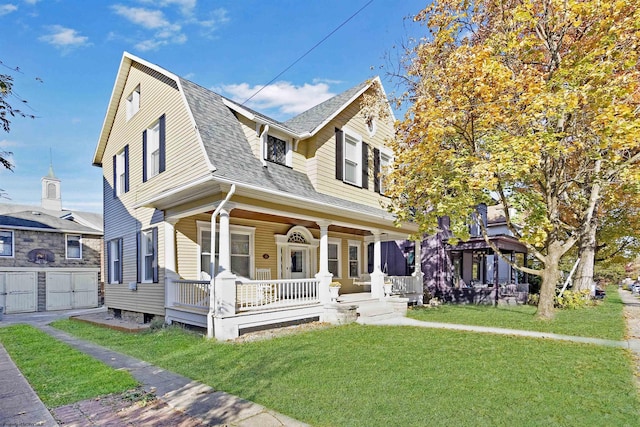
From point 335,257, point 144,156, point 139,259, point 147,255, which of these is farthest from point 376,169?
point 139,259

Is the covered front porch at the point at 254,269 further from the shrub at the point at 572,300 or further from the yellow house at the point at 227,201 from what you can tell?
the shrub at the point at 572,300

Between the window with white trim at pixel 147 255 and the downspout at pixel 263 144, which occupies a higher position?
the downspout at pixel 263 144

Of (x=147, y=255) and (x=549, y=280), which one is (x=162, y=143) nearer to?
(x=147, y=255)

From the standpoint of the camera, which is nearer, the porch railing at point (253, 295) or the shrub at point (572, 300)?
the porch railing at point (253, 295)

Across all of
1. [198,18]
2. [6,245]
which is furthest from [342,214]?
[6,245]

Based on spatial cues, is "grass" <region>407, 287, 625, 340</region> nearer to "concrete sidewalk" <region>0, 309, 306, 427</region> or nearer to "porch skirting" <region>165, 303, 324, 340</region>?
"porch skirting" <region>165, 303, 324, 340</region>

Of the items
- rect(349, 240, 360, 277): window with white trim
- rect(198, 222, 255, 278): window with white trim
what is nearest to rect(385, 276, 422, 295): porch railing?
rect(349, 240, 360, 277): window with white trim

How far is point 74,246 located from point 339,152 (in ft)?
52.7

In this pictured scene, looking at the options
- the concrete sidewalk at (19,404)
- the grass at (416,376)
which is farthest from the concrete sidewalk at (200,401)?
the concrete sidewalk at (19,404)

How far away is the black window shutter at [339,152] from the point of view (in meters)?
12.0

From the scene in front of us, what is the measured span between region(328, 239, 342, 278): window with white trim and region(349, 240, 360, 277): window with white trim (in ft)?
2.62

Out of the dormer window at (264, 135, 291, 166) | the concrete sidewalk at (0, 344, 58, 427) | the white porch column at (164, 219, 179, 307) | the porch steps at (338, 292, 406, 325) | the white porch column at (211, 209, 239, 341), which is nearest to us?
the concrete sidewalk at (0, 344, 58, 427)

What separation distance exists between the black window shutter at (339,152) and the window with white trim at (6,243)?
16380 mm

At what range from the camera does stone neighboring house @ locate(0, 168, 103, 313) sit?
17406 millimetres
